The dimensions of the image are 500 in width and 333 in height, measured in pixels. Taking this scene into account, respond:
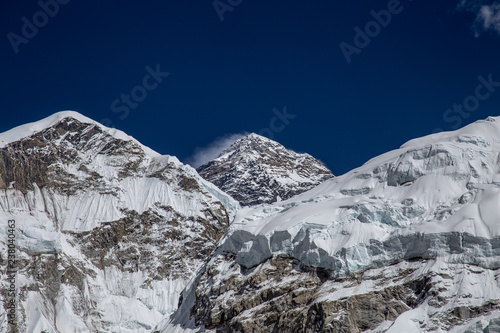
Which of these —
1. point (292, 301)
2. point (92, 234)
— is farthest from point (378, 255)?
point (92, 234)

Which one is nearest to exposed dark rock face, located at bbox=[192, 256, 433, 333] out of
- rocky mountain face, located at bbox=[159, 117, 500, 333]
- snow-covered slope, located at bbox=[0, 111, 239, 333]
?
rocky mountain face, located at bbox=[159, 117, 500, 333]

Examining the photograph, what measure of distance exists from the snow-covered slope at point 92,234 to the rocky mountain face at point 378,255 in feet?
186

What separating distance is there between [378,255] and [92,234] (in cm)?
10835

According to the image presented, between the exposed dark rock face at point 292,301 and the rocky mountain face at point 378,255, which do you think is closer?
the rocky mountain face at point 378,255

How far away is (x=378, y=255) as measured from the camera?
293 ft

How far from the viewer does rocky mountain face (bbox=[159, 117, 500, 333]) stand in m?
80.8

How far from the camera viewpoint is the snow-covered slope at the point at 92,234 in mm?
164375

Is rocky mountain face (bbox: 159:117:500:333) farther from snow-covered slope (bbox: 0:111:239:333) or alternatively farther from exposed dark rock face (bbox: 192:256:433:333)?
snow-covered slope (bbox: 0:111:239:333)

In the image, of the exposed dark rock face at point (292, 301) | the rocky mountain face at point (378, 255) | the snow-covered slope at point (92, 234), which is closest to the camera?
the rocky mountain face at point (378, 255)

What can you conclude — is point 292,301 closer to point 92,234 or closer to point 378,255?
point 378,255

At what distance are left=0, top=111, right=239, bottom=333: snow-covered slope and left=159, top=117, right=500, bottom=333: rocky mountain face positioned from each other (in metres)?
56.8

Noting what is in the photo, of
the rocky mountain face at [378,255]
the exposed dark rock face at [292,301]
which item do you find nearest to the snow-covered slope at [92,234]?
the rocky mountain face at [378,255]

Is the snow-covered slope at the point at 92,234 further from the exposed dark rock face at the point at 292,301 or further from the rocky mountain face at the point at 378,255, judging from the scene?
the exposed dark rock face at the point at 292,301

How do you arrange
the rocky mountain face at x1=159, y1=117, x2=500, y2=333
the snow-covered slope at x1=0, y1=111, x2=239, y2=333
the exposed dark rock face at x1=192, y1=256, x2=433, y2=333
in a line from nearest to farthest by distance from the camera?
the rocky mountain face at x1=159, y1=117, x2=500, y2=333 → the exposed dark rock face at x1=192, y1=256, x2=433, y2=333 → the snow-covered slope at x1=0, y1=111, x2=239, y2=333
